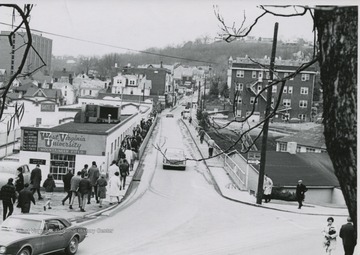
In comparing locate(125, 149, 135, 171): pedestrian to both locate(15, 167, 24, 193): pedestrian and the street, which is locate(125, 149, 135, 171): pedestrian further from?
locate(15, 167, 24, 193): pedestrian

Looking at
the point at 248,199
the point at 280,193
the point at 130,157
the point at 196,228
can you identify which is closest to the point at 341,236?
the point at 196,228

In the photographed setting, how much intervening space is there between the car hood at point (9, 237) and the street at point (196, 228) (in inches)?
53.4

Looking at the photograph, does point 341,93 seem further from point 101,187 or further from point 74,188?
point 101,187

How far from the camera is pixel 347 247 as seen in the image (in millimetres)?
9000

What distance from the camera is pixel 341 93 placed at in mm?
2873

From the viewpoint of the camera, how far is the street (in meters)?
10.1

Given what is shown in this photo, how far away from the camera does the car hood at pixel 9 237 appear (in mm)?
8141

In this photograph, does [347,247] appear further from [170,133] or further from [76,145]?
[170,133]

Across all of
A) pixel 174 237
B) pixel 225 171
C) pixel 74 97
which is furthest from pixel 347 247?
pixel 74 97

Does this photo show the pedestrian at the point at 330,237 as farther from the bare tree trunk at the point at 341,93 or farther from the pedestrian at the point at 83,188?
the bare tree trunk at the point at 341,93

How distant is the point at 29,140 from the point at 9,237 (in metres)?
6.46

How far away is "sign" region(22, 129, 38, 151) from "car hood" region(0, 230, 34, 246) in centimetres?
613

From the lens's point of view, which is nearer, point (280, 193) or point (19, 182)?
point (19, 182)

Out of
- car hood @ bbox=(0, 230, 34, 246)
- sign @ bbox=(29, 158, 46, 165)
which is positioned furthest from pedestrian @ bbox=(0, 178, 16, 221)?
sign @ bbox=(29, 158, 46, 165)
